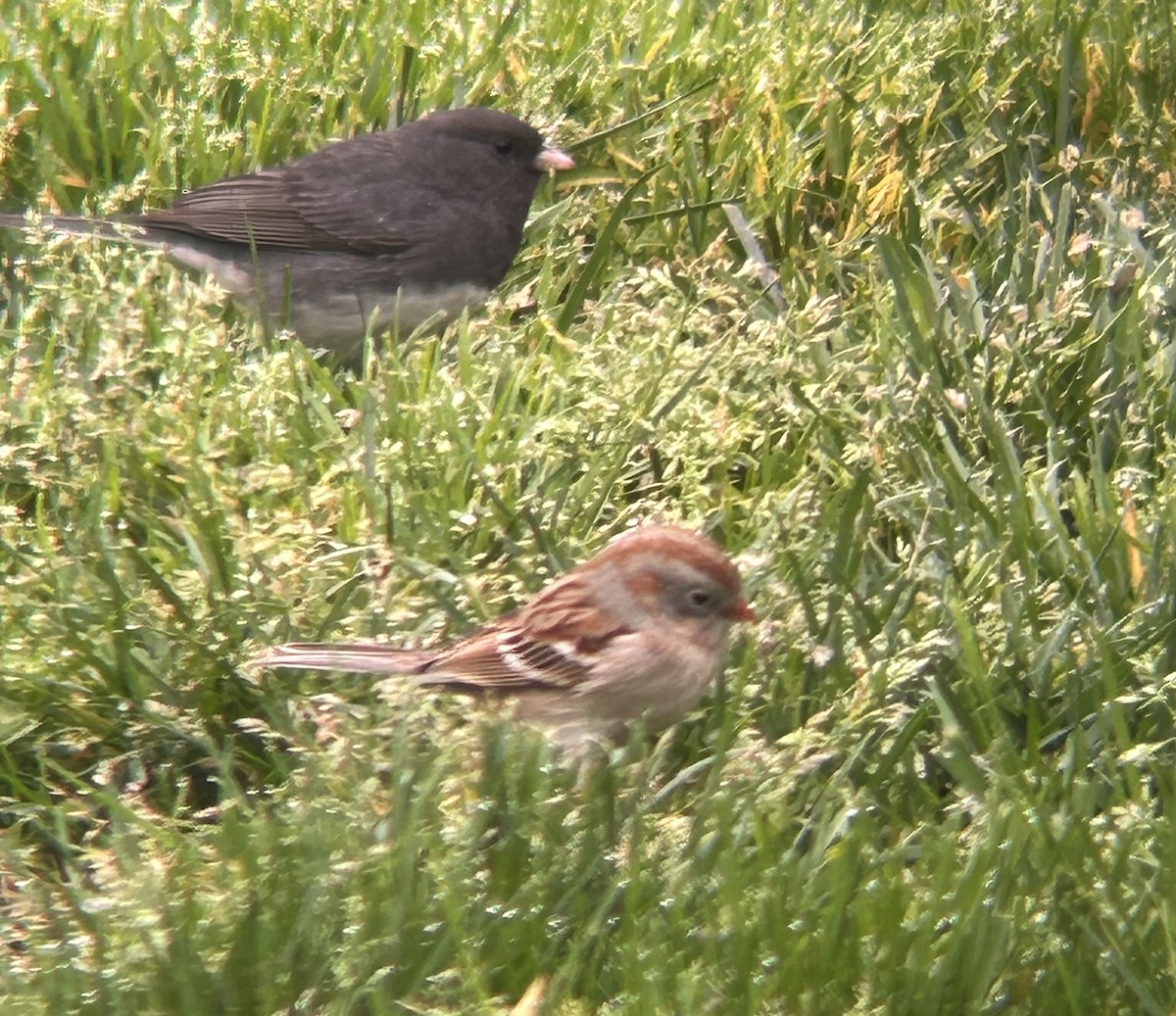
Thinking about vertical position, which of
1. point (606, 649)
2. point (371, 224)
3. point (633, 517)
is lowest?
point (606, 649)

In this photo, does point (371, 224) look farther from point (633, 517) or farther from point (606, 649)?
point (606, 649)

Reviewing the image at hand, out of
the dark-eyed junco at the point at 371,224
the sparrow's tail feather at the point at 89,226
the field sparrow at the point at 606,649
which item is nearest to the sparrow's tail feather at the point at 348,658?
the field sparrow at the point at 606,649

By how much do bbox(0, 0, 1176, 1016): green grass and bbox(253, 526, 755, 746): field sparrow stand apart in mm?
99

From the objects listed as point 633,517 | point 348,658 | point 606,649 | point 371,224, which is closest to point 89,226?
point 371,224

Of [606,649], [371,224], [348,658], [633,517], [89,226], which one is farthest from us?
[371,224]

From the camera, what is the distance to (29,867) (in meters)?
3.57

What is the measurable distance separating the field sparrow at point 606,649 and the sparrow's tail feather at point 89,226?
5.92 ft

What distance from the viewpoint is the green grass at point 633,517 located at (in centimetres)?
302

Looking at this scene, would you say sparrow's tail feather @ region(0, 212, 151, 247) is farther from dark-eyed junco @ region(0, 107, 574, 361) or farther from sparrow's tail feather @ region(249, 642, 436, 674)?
sparrow's tail feather @ region(249, 642, 436, 674)

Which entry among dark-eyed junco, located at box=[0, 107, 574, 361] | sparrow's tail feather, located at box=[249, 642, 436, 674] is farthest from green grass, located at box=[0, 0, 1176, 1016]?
dark-eyed junco, located at box=[0, 107, 574, 361]

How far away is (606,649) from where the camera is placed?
12.7 ft

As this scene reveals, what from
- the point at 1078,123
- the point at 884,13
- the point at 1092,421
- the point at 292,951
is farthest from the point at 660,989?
the point at 884,13

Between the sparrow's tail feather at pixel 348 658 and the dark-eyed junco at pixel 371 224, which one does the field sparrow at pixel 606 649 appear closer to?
the sparrow's tail feather at pixel 348 658

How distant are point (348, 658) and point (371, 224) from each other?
260 centimetres
